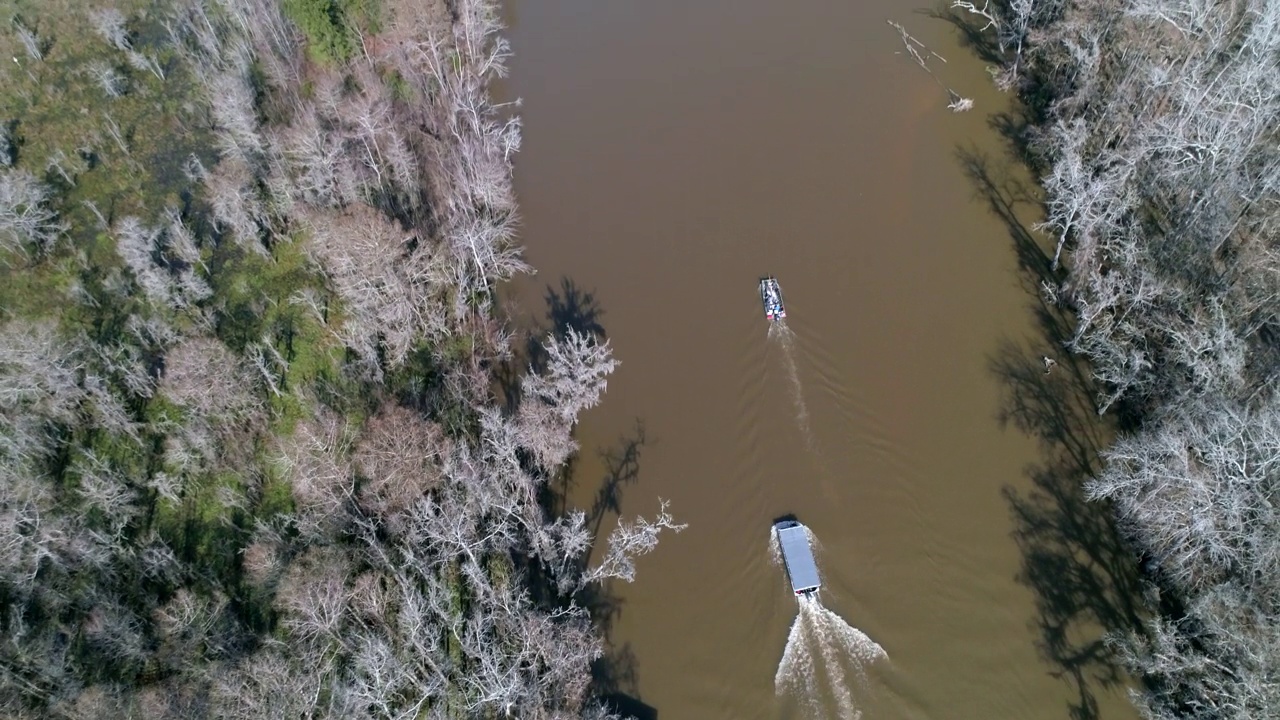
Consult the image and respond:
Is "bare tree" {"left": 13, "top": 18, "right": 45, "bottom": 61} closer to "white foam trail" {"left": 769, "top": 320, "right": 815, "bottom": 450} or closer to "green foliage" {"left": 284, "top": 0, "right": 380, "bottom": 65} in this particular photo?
"green foliage" {"left": 284, "top": 0, "right": 380, "bottom": 65}

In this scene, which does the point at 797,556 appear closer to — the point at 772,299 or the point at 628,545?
the point at 628,545

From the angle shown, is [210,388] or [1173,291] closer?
[1173,291]

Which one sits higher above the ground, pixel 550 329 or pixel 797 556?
pixel 550 329

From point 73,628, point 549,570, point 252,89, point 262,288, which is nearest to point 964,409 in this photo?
point 549,570

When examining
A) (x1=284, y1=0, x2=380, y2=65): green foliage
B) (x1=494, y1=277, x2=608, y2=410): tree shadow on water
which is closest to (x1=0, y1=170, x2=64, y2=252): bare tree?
(x1=284, y1=0, x2=380, y2=65): green foliage

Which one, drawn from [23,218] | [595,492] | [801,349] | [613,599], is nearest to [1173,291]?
[801,349]

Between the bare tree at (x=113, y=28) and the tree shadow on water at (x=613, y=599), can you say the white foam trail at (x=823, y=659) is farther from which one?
the bare tree at (x=113, y=28)

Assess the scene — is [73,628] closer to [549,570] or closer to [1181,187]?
[549,570]
